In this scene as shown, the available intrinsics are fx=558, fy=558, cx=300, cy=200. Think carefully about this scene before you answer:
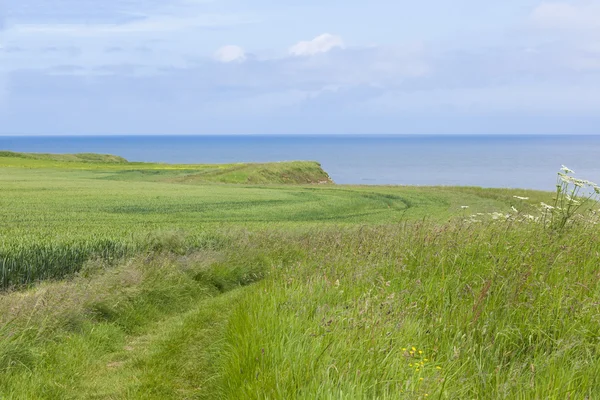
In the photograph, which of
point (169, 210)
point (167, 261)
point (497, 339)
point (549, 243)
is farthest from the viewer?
point (169, 210)

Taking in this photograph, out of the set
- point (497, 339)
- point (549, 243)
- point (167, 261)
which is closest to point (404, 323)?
point (497, 339)

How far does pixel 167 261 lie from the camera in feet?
40.5

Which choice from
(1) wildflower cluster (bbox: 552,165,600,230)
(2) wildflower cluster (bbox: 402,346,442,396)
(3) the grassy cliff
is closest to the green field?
(2) wildflower cluster (bbox: 402,346,442,396)

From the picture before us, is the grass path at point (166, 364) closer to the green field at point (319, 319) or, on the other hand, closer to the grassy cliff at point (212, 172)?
the green field at point (319, 319)

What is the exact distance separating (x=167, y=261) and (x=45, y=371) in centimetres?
544

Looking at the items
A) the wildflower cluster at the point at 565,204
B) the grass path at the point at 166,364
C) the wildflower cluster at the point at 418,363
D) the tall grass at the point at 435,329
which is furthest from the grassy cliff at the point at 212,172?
the wildflower cluster at the point at 418,363

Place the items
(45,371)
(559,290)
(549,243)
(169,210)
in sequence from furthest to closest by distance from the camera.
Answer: (169,210) < (549,243) < (45,371) < (559,290)

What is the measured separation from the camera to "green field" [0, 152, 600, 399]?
5078mm

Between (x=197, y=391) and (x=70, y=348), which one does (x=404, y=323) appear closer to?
(x=197, y=391)

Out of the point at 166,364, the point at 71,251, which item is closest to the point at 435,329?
the point at 166,364

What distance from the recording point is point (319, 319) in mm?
6125

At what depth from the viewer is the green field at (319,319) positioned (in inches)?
200

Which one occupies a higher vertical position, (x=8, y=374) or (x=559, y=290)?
(x=559, y=290)

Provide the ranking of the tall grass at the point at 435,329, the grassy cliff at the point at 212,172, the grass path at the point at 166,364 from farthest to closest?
the grassy cliff at the point at 212,172 < the grass path at the point at 166,364 < the tall grass at the point at 435,329
